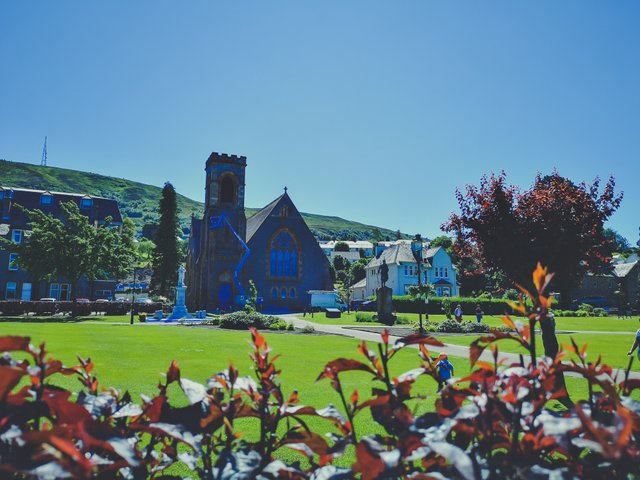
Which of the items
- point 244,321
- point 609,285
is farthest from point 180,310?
point 609,285

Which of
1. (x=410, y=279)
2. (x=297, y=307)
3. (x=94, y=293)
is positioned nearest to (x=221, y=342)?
(x=297, y=307)

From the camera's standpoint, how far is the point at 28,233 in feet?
194

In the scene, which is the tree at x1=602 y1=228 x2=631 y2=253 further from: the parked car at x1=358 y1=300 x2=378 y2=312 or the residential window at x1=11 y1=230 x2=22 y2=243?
the residential window at x1=11 y1=230 x2=22 y2=243

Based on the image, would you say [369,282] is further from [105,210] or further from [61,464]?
[61,464]

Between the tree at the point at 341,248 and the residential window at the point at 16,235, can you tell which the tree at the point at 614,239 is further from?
Result: the tree at the point at 341,248

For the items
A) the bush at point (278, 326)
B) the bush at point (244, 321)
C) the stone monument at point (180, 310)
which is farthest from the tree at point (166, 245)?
the bush at point (278, 326)

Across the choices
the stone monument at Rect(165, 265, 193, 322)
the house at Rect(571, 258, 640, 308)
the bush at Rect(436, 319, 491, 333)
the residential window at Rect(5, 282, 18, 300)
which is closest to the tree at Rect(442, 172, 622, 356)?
the bush at Rect(436, 319, 491, 333)

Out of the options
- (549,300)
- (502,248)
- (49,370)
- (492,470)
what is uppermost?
(502,248)

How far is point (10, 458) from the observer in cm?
139

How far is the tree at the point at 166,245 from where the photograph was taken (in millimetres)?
83438

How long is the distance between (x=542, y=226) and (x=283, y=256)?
54.6 m

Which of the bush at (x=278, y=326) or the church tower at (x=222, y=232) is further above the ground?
the church tower at (x=222, y=232)

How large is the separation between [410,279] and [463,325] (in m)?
46.6

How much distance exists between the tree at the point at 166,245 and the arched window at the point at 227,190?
2859 centimetres
